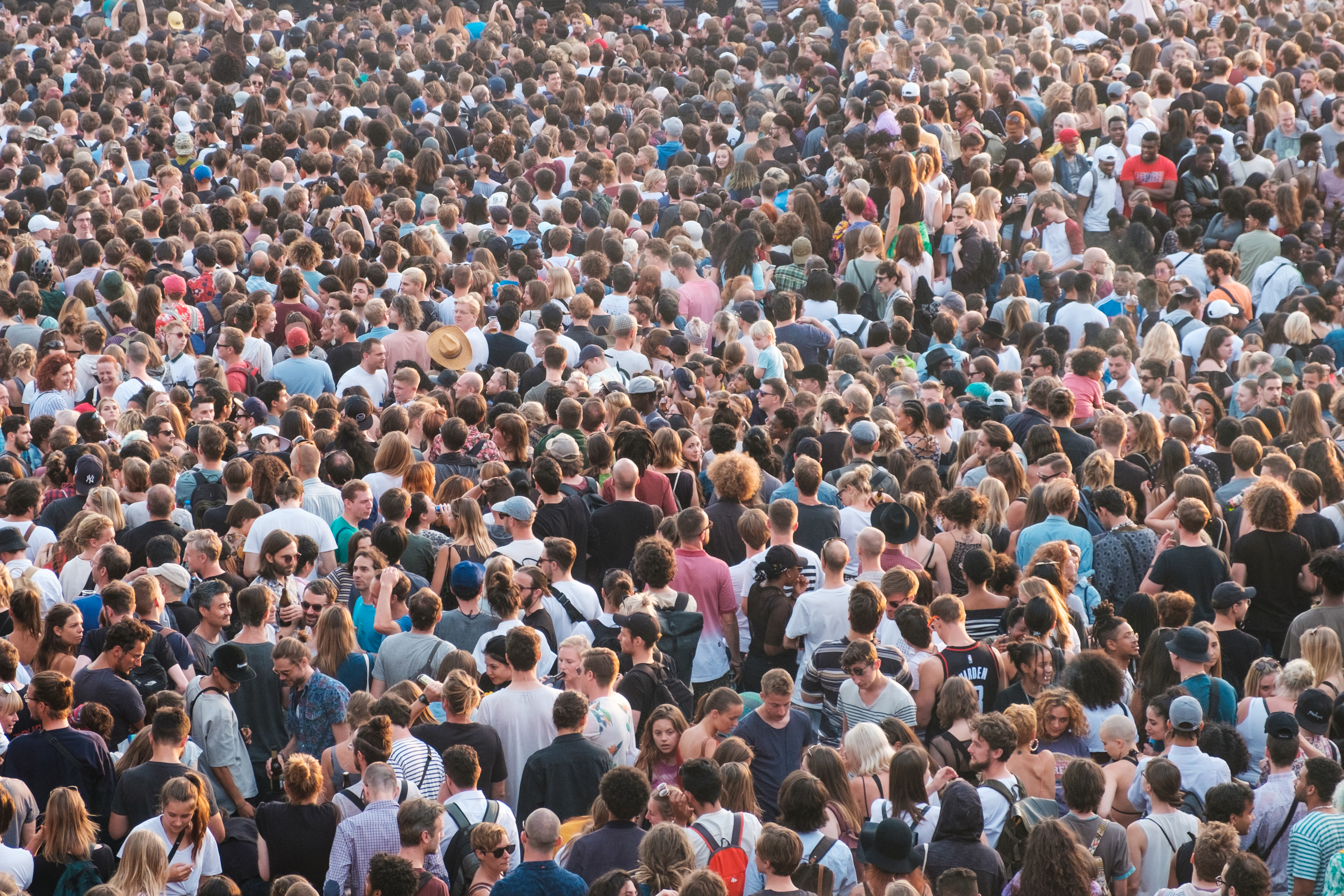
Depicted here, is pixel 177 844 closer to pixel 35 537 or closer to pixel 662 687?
pixel 662 687

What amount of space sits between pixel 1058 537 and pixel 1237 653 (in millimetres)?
1166

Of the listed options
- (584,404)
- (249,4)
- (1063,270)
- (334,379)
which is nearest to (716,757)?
(584,404)

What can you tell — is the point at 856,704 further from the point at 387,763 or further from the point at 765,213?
the point at 765,213

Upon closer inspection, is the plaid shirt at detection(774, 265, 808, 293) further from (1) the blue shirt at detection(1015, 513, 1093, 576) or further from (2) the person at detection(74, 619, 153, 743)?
(2) the person at detection(74, 619, 153, 743)

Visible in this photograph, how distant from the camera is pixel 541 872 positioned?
583 centimetres

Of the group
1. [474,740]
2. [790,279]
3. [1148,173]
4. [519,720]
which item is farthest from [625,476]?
[1148,173]

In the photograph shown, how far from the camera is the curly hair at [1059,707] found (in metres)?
7.06

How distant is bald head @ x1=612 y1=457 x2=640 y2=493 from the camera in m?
9.23

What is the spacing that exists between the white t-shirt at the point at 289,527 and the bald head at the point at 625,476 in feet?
5.72

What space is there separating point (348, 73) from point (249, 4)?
664 centimetres

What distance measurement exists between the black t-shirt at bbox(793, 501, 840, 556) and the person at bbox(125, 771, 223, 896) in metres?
4.00

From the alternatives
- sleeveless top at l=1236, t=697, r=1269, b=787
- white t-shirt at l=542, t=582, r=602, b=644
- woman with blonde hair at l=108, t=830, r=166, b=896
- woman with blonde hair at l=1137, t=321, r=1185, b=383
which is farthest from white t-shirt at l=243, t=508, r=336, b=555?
woman with blonde hair at l=1137, t=321, r=1185, b=383

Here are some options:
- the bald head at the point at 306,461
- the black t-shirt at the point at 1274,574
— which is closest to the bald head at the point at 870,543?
the black t-shirt at the point at 1274,574

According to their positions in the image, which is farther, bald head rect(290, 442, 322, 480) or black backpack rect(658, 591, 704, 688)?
bald head rect(290, 442, 322, 480)
